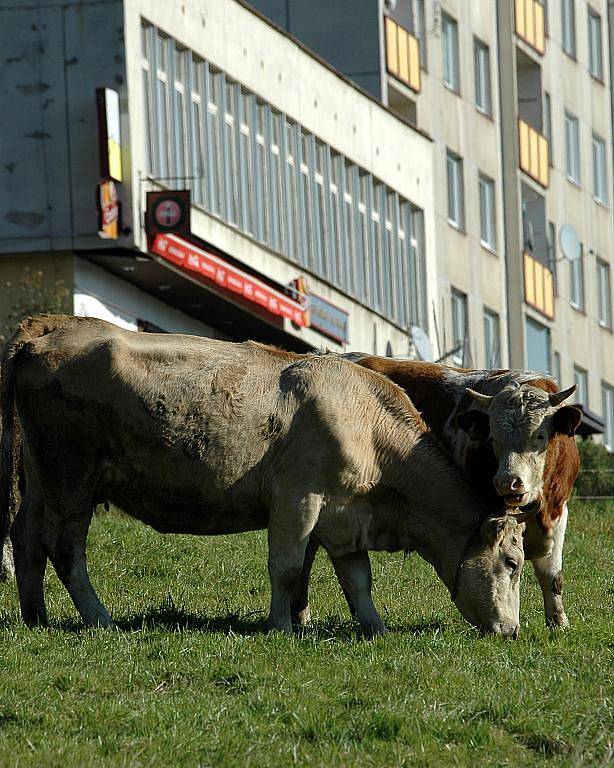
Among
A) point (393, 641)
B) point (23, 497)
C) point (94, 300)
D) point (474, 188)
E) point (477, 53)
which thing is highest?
point (477, 53)

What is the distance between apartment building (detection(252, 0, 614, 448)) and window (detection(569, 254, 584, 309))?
0.05 meters

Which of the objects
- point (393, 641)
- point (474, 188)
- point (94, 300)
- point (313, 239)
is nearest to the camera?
point (393, 641)

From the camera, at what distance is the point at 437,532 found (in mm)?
14773

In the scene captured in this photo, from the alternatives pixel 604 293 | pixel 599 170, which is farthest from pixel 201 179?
pixel 599 170

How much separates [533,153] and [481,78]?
9.92 feet

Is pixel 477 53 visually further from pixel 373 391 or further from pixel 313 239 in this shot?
pixel 373 391

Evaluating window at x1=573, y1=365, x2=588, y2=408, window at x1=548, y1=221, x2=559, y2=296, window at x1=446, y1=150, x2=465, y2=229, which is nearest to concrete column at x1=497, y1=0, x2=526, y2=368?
window at x1=548, y1=221, x2=559, y2=296

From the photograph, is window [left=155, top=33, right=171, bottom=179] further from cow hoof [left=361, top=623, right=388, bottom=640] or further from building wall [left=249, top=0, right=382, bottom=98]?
cow hoof [left=361, top=623, right=388, bottom=640]

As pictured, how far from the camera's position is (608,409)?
62.7 m

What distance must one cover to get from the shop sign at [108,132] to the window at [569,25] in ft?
100

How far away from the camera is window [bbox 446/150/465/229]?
2009 inches

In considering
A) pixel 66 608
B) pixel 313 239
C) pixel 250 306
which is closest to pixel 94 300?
pixel 250 306

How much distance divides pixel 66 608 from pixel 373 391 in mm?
3198

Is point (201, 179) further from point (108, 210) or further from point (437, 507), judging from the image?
point (437, 507)
